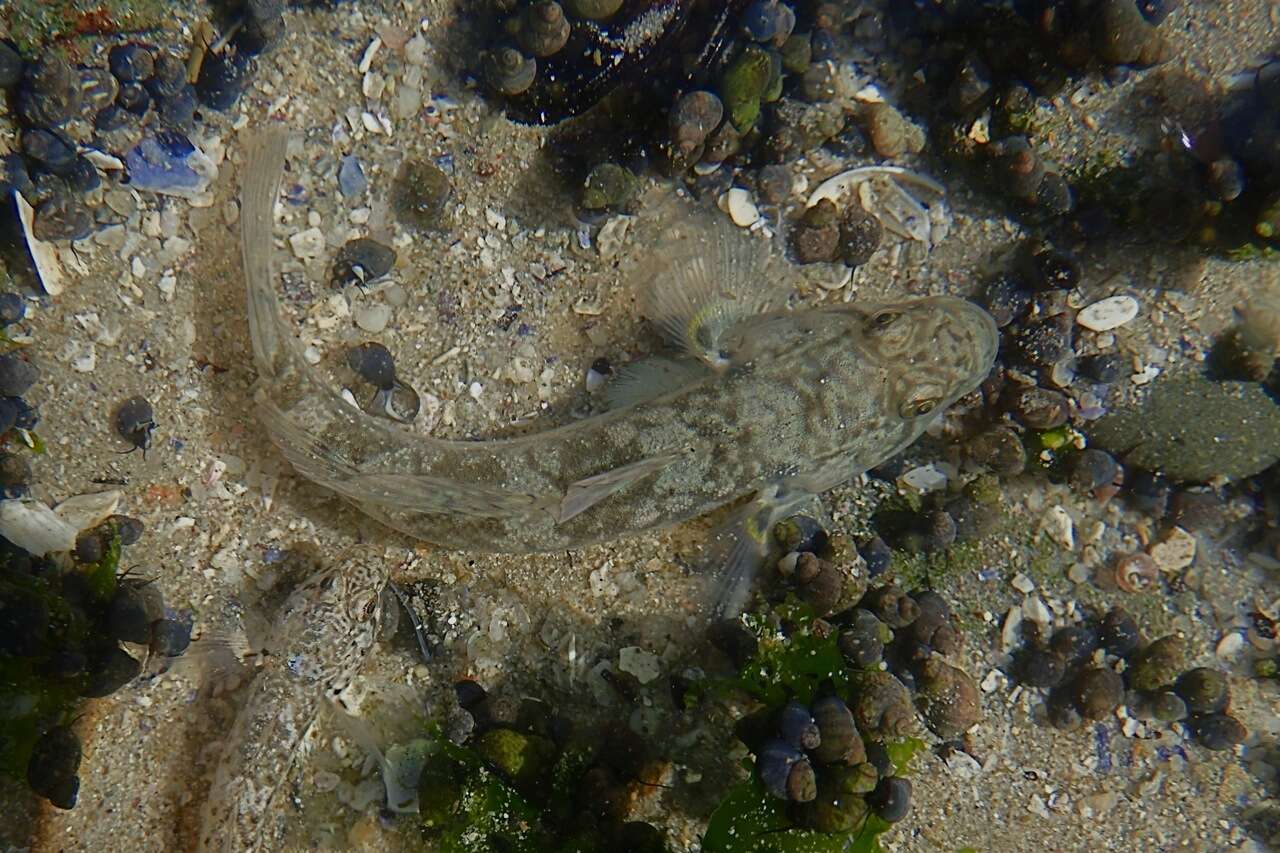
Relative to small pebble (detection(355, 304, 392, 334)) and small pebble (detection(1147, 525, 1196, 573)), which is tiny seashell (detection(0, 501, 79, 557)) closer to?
small pebble (detection(355, 304, 392, 334))

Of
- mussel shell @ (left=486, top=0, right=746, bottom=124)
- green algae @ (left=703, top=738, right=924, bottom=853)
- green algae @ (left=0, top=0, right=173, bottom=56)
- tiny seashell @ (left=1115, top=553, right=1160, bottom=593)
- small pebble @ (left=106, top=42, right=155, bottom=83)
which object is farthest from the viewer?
tiny seashell @ (left=1115, top=553, right=1160, bottom=593)

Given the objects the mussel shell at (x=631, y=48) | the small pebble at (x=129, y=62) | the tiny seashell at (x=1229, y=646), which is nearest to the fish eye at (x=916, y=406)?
the mussel shell at (x=631, y=48)

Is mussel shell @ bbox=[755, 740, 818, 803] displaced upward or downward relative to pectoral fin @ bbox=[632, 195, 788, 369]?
downward

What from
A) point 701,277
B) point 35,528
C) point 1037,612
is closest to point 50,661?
point 35,528

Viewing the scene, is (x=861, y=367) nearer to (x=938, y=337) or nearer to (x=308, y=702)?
(x=938, y=337)

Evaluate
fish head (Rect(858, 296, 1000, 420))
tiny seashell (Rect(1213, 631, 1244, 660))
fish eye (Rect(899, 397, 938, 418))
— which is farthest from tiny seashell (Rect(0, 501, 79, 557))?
tiny seashell (Rect(1213, 631, 1244, 660))

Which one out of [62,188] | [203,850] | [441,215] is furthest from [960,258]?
[203,850]

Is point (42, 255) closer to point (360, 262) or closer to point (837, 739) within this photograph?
point (360, 262)

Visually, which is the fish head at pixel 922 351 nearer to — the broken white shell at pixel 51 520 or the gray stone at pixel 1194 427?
the gray stone at pixel 1194 427
